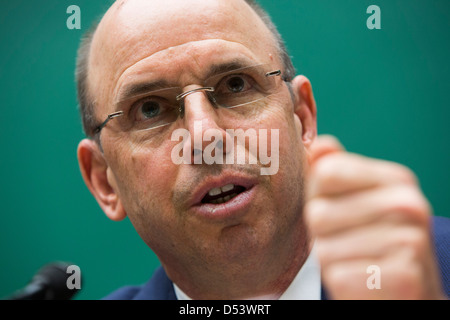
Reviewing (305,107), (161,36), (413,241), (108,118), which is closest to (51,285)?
(108,118)

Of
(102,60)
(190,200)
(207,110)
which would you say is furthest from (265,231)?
(102,60)

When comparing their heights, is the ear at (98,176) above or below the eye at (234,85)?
below

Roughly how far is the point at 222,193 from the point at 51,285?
55 cm

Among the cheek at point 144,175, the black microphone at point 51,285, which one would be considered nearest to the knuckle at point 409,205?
the cheek at point 144,175

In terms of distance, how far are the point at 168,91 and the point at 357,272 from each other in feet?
2.20

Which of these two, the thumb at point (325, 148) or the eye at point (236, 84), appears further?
the eye at point (236, 84)

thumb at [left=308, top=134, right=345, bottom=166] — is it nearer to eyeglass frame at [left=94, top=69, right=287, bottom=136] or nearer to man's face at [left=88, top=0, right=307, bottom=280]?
man's face at [left=88, top=0, right=307, bottom=280]

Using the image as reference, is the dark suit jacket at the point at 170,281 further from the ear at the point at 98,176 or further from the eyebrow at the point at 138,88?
the eyebrow at the point at 138,88

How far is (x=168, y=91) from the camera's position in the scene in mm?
1033

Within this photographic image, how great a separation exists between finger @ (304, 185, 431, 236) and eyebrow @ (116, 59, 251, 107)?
59 centimetres

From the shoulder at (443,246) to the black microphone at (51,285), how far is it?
3.12 feet

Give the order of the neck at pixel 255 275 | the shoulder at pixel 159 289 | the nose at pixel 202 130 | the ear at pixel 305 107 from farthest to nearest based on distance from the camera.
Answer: the shoulder at pixel 159 289, the ear at pixel 305 107, the neck at pixel 255 275, the nose at pixel 202 130

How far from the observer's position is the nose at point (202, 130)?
92cm
